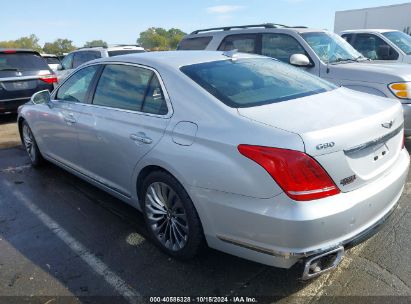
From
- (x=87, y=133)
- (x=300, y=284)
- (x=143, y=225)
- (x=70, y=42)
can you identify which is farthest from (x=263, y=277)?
(x=70, y=42)

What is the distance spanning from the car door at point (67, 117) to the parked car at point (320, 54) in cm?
322

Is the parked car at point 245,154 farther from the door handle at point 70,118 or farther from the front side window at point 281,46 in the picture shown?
the front side window at point 281,46

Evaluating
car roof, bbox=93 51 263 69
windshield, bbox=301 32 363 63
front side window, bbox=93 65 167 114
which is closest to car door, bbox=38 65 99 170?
front side window, bbox=93 65 167 114

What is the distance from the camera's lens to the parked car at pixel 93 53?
9898 millimetres

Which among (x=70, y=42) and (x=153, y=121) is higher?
(x=153, y=121)

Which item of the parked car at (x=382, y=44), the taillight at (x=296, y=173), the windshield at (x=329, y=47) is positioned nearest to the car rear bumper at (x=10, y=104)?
the windshield at (x=329, y=47)

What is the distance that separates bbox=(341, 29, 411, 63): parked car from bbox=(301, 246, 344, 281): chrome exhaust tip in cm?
693

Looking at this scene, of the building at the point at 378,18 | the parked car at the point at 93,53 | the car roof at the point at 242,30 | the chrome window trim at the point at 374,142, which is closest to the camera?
the chrome window trim at the point at 374,142

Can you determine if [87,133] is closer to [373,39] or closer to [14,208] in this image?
[14,208]

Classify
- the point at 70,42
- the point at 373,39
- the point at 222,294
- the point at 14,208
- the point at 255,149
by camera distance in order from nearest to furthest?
the point at 255,149, the point at 222,294, the point at 14,208, the point at 373,39, the point at 70,42

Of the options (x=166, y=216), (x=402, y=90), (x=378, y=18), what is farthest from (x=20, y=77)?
(x=378, y=18)

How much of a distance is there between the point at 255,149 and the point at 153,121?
1.03m

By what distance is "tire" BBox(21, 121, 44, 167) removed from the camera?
5.37 metres

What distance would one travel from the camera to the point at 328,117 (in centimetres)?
254
